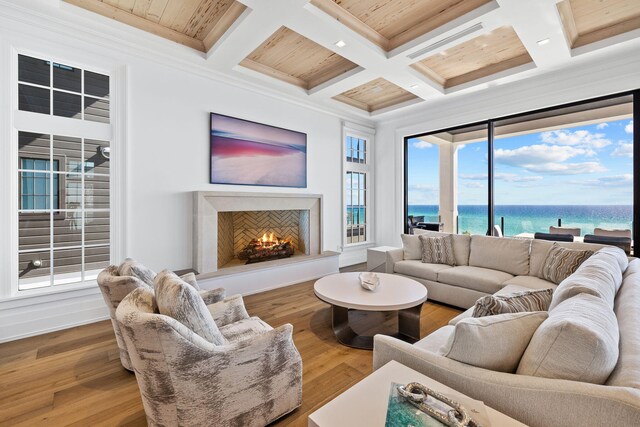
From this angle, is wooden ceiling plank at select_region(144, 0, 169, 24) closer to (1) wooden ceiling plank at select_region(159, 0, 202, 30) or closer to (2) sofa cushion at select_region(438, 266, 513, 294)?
(1) wooden ceiling plank at select_region(159, 0, 202, 30)

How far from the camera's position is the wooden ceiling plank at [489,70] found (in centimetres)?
361

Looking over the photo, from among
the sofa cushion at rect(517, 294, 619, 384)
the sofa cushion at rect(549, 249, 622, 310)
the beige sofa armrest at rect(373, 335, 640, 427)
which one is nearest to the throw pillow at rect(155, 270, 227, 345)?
the beige sofa armrest at rect(373, 335, 640, 427)

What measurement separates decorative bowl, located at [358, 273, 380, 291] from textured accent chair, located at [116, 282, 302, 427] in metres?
1.11

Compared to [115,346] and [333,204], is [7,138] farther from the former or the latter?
[333,204]

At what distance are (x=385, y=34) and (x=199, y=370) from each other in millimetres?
3511

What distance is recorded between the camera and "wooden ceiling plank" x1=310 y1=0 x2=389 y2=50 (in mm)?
2572

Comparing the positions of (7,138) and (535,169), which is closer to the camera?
(7,138)

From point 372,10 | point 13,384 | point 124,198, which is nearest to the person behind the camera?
point 13,384

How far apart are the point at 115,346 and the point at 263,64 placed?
3574 mm

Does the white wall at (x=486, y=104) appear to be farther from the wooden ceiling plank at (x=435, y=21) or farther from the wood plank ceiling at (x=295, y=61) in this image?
the wood plank ceiling at (x=295, y=61)

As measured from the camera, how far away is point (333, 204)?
5262mm

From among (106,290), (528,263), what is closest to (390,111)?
(528,263)

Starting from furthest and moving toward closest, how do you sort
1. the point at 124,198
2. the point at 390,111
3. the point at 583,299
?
the point at 390,111
the point at 124,198
the point at 583,299

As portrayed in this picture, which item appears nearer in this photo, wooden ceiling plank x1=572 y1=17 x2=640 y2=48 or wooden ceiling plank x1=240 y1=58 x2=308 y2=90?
wooden ceiling plank x1=572 y1=17 x2=640 y2=48
